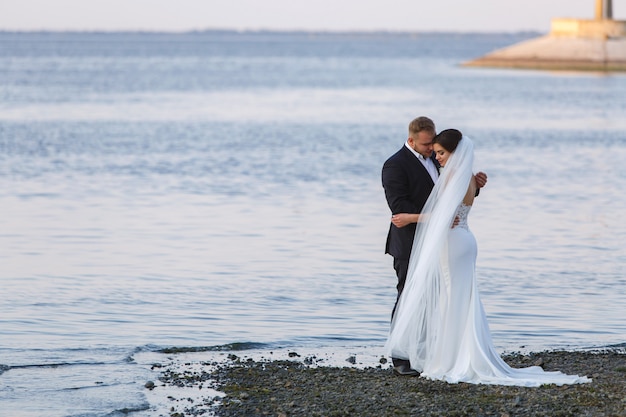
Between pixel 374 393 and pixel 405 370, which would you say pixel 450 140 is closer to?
pixel 405 370

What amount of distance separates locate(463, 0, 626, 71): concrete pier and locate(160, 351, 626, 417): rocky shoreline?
305 feet

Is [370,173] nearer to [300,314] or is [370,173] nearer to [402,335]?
[300,314]

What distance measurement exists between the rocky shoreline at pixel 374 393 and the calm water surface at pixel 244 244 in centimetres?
54

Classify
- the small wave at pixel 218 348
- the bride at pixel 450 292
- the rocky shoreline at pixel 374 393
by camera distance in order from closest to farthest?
the rocky shoreline at pixel 374 393, the bride at pixel 450 292, the small wave at pixel 218 348

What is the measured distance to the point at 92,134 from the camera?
125ft

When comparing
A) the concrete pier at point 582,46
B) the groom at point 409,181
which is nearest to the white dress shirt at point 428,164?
the groom at point 409,181

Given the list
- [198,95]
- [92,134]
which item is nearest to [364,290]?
[92,134]

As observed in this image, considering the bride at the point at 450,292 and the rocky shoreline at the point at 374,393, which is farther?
the bride at the point at 450,292

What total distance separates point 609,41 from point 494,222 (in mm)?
86373

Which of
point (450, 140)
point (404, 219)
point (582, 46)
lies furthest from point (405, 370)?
point (582, 46)

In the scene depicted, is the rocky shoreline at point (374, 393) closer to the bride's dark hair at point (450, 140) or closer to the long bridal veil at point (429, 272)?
the long bridal veil at point (429, 272)

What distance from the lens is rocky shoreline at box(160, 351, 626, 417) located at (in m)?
→ 7.76

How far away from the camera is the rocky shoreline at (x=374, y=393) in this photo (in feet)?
25.5

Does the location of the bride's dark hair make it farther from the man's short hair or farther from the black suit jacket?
the black suit jacket
